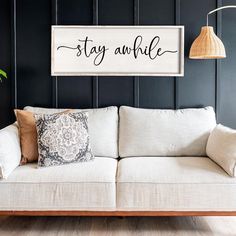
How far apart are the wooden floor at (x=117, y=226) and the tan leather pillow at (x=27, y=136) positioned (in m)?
0.49

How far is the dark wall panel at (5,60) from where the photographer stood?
341 centimetres

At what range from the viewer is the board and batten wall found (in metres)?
3.38

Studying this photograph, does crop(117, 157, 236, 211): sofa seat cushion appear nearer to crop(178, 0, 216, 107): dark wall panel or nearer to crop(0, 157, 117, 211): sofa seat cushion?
crop(0, 157, 117, 211): sofa seat cushion

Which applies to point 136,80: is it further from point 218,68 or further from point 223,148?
point 223,148

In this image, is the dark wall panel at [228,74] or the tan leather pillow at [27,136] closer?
the tan leather pillow at [27,136]

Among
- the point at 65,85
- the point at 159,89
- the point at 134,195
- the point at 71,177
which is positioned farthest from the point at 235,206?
the point at 65,85

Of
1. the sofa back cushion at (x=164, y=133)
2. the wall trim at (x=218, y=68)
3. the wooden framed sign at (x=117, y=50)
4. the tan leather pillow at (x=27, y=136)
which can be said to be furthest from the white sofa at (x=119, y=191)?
the wooden framed sign at (x=117, y=50)

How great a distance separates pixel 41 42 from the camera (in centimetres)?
340

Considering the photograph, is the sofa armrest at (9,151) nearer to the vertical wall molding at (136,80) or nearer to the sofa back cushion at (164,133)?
the sofa back cushion at (164,133)

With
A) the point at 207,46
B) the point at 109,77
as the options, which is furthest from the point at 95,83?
the point at 207,46

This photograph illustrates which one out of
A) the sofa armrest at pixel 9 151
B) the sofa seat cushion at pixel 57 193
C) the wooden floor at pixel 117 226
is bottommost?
the wooden floor at pixel 117 226

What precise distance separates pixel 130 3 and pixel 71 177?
1.80 meters

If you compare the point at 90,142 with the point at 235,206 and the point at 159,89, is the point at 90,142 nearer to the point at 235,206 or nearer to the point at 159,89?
the point at 159,89

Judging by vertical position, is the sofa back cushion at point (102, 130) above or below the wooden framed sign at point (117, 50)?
below
